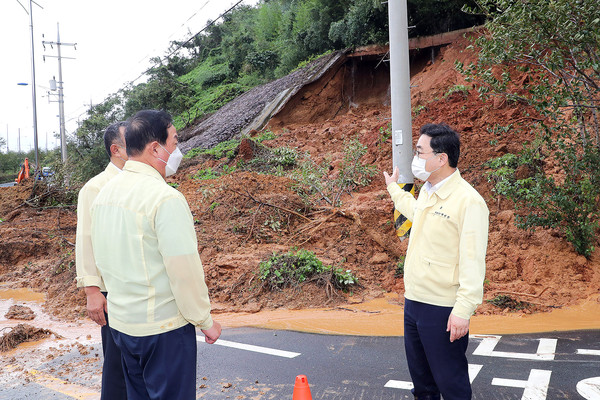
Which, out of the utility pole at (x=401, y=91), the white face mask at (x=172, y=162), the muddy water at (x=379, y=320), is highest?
the utility pole at (x=401, y=91)

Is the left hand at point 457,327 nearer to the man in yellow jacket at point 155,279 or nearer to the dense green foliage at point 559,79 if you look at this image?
the man in yellow jacket at point 155,279

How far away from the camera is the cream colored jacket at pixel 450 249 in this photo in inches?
116

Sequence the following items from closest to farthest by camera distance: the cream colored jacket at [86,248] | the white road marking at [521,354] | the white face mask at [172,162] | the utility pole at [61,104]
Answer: the white face mask at [172,162] < the cream colored jacket at [86,248] < the white road marking at [521,354] < the utility pole at [61,104]

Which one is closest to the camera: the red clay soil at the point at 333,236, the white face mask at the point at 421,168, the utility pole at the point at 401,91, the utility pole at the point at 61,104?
the white face mask at the point at 421,168

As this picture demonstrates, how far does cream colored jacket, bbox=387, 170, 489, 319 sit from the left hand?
29 millimetres

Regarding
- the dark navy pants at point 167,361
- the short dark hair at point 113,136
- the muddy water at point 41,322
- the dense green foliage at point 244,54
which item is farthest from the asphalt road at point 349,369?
the dense green foliage at point 244,54

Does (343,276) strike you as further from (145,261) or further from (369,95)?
(369,95)

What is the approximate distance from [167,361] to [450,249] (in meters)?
1.80

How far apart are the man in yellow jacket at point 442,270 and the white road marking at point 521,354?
196 cm

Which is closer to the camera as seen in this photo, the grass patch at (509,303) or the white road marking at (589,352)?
the white road marking at (589,352)

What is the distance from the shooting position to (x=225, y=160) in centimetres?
1820

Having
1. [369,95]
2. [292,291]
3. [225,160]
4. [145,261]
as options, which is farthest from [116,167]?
[369,95]

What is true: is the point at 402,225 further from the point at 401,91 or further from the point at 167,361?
the point at 167,361

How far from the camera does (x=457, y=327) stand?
290cm
